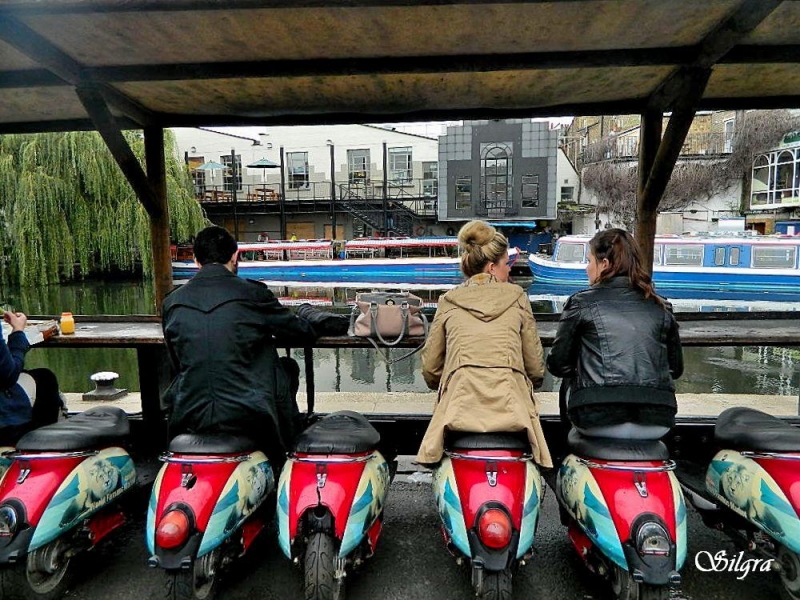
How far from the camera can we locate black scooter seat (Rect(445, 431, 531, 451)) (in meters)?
2.24

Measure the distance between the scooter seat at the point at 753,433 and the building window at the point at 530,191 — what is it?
29291 mm

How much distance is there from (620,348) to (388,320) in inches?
53.0

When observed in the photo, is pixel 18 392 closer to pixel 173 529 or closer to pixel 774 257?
pixel 173 529

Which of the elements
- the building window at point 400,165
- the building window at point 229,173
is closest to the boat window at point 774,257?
the building window at point 400,165

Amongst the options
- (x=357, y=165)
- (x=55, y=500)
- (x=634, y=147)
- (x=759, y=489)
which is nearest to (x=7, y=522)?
(x=55, y=500)

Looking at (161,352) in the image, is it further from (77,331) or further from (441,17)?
(441,17)

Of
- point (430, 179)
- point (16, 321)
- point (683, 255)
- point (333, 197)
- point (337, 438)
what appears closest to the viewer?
point (337, 438)

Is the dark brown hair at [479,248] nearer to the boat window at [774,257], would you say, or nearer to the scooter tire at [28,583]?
the scooter tire at [28,583]

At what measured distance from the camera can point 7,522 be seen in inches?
85.2

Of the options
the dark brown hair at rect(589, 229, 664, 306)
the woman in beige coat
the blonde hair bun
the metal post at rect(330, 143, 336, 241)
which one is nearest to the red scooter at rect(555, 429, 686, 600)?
the woman in beige coat

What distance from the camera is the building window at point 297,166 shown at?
111 feet

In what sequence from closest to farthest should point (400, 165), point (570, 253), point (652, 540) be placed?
point (652, 540) → point (570, 253) → point (400, 165)

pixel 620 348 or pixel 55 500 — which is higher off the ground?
pixel 620 348

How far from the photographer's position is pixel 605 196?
110 feet
